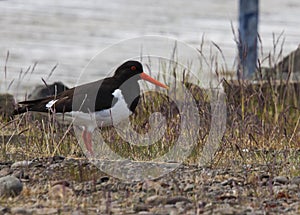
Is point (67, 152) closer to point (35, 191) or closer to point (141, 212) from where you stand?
point (35, 191)

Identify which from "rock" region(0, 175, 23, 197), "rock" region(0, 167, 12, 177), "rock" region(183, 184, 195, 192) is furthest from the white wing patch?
"rock" region(183, 184, 195, 192)

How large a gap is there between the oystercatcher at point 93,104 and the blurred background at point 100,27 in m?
3.38

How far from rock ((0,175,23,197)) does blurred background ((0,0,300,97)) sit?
15.7 ft

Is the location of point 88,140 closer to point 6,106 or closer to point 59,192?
point 59,192

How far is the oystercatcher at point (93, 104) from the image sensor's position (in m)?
6.04

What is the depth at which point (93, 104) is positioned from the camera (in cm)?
602

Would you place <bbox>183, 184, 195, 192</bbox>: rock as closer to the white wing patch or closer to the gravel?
the gravel

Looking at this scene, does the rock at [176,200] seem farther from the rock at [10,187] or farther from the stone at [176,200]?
the rock at [10,187]

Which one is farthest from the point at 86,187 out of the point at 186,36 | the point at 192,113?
the point at 186,36

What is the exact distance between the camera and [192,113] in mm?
6535

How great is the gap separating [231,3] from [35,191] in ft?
36.4

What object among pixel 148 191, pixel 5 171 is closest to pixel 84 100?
pixel 5 171

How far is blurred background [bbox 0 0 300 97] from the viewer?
1106 cm

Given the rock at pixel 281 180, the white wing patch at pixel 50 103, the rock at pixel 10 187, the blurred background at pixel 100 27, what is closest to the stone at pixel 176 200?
the rock at pixel 281 180
